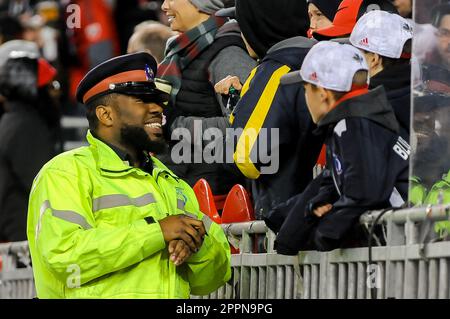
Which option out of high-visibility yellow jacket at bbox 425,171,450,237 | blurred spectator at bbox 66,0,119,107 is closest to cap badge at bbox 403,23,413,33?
high-visibility yellow jacket at bbox 425,171,450,237

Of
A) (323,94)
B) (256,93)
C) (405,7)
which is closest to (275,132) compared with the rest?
(256,93)

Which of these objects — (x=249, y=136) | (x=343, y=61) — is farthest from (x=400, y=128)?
(x=249, y=136)

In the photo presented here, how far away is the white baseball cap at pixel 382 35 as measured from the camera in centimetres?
772

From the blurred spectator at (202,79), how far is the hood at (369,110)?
1910 mm

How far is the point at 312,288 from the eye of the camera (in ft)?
24.6

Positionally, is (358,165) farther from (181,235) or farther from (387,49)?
(387,49)

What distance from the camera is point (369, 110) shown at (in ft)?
23.3

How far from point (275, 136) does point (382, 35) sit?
75 cm

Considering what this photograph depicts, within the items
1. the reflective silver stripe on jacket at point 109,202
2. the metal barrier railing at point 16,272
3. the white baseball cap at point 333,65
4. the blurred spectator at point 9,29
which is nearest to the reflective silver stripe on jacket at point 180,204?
the reflective silver stripe on jacket at point 109,202

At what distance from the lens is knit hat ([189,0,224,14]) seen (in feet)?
31.7
